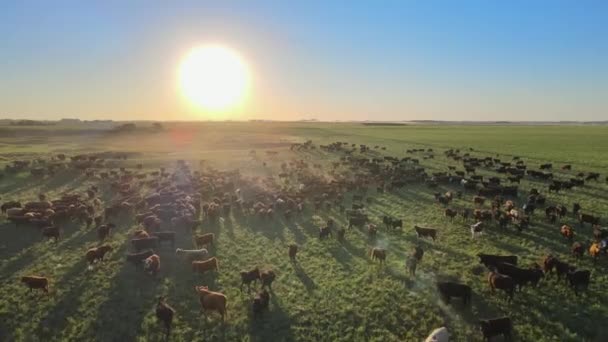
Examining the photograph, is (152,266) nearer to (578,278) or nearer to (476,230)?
(476,230)

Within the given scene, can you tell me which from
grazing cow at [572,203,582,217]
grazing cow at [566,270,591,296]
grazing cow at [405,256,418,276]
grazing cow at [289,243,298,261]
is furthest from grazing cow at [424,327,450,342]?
grazing cow at [572,203,582,217]

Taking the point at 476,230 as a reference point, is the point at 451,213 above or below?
above

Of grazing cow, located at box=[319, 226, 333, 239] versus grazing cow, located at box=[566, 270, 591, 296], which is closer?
grazing cow, located at box=[566, 270, 591, 296]

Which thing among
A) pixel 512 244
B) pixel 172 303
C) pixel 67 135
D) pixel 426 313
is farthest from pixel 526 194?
pixel 67 135

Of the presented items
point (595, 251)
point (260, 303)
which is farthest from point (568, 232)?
point (260, 303)

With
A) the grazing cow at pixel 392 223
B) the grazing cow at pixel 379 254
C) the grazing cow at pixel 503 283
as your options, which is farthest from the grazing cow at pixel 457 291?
the grazing cow at pixel 392 223

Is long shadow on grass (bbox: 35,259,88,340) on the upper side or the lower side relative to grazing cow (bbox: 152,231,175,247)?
lower

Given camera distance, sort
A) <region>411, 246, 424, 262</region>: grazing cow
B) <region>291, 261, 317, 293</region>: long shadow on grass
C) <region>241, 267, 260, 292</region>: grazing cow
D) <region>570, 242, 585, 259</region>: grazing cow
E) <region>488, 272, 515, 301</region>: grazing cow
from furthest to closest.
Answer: <region>411, 246, 424, 262</region>: grazing cow → <region>570, 242, 585, 259</region>: grazing cow → <region>241, 267, 260, 292</region>: grazing cow → <region>291, 261, 317, 293</region>: long shadow on grass → <region>488, 272, 515, 301</region>: grazing cow

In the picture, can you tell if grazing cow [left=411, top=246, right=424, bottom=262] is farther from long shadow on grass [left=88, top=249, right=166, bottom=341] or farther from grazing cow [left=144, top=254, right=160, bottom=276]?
grazing cow [left=144, top=254, right=160, bottom=276]
